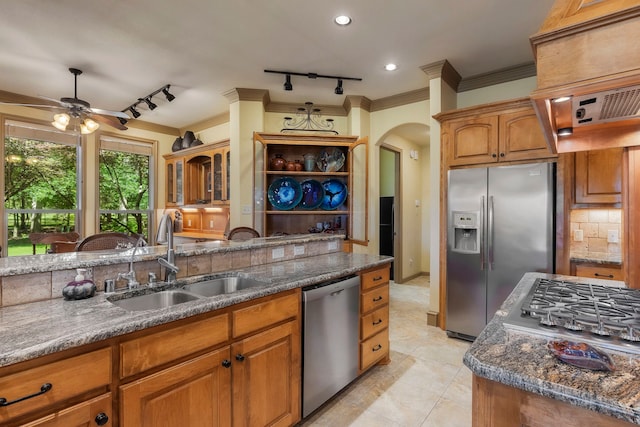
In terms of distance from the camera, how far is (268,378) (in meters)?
1.65

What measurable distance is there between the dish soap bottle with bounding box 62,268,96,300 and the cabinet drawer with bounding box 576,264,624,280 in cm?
350

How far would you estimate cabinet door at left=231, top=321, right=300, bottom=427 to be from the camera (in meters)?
1.51

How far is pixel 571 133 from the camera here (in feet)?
4.90

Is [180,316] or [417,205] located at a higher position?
[417,205]

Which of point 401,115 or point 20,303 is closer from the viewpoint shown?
point 20,303

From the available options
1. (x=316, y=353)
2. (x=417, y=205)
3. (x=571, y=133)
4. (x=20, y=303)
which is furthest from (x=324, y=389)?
(x=417, y=205)

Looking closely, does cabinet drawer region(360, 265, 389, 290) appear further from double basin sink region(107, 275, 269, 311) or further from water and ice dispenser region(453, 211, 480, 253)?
water and ice dispenser region(453, 211, 480, 253)

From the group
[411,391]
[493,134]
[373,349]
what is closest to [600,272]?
[493,134]

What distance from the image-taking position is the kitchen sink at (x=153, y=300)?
1.57 metres

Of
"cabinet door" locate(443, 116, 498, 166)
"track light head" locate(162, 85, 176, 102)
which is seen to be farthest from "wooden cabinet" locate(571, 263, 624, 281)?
"track light head" locate(162, 85, 176, 102)

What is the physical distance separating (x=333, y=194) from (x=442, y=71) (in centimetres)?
193

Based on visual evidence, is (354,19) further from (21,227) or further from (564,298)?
(21,227)

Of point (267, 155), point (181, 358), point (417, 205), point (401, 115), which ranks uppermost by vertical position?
point (401, 115)

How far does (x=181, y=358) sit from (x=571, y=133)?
2.01 meters
